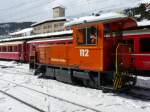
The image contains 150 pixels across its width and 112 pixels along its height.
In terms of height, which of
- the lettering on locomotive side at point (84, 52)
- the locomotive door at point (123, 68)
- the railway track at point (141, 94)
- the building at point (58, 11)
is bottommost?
the railway track at point (141, 94)

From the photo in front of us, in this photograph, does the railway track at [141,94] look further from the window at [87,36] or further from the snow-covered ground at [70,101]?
the window at [87,36]

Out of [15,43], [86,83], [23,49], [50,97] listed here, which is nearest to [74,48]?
[86,83]

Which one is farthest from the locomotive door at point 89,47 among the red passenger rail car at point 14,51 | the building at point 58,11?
the building at point 58,11

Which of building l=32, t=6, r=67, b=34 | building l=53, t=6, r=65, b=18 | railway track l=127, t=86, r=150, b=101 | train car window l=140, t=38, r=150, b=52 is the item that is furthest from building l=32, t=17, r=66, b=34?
railway track l=127, t=86, r=150, b=101

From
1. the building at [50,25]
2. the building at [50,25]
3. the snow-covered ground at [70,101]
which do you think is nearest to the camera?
the snow-covered ground at [70,101]

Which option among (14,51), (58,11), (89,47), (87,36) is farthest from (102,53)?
(58,11)

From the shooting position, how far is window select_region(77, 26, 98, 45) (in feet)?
40.7

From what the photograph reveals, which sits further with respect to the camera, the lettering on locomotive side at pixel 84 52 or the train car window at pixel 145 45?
the train car window at pixel 145 45

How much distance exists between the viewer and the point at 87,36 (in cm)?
1286

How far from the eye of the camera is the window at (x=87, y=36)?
489 inches

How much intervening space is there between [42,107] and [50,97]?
5.91 ft

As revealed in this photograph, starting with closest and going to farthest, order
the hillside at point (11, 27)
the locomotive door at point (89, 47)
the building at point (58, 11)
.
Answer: the locomotive door at point (89, 47) → the building at point (58, 11) → the hillside at point (11, 27)

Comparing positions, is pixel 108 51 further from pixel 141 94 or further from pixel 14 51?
pixel 14 51

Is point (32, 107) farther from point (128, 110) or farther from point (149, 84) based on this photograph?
point (149, 84)
